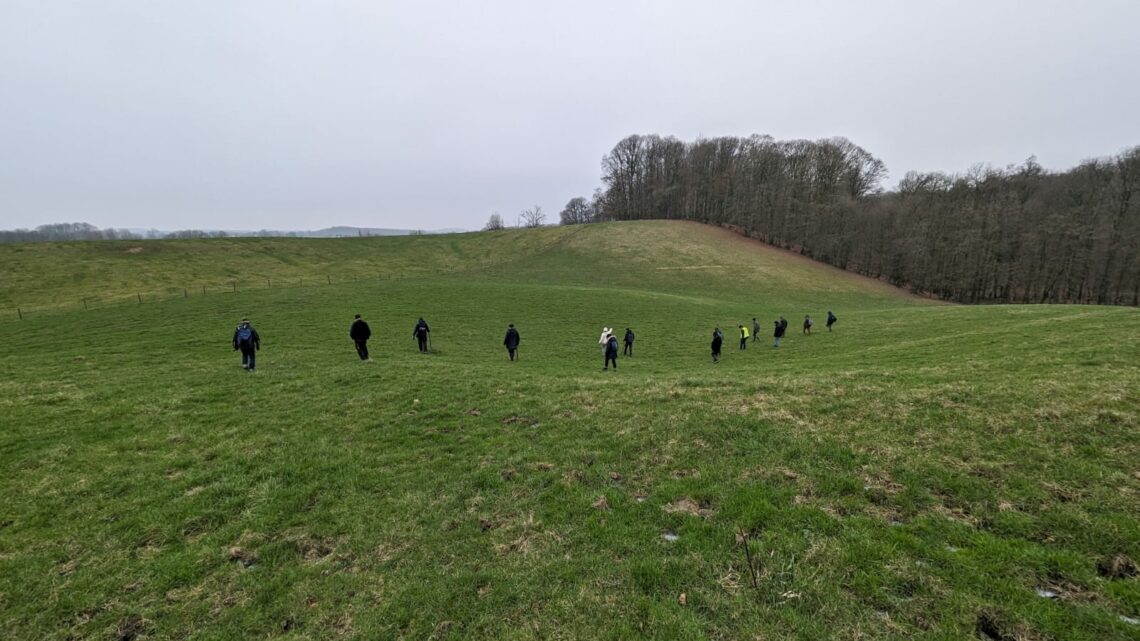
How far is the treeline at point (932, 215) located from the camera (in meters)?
51.2

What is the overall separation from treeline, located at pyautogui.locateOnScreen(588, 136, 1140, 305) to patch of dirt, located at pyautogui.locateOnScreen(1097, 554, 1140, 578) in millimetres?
69765

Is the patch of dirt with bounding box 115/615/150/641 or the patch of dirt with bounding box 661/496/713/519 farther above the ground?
the patch of dirt with bounding box 661/496/713/519

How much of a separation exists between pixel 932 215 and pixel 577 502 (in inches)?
2997

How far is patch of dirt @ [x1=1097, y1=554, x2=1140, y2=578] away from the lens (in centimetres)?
439

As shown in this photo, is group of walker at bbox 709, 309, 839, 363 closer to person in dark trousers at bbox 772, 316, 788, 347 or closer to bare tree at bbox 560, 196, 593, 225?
person in dark trousers at bbox 772, 316, 788, 347

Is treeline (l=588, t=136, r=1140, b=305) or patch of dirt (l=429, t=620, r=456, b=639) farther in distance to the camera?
treeline (l=588, t=136, r=1140, b=305)

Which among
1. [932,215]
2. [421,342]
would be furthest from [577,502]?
[932,215]

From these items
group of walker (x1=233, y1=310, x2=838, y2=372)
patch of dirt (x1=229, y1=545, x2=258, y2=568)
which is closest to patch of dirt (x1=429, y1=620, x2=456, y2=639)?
patch of dirt (x1=229, y1=545, x2=258, y2=568)

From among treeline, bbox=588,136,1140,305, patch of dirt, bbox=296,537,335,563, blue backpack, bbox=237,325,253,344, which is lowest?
patch of dirt, bbox=296,537,335,563

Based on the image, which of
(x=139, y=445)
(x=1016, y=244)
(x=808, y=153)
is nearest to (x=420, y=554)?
(x=139, y=445)

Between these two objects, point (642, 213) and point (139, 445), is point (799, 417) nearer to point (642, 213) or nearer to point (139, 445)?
point (139, 445)

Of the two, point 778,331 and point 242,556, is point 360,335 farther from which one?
point 778,331

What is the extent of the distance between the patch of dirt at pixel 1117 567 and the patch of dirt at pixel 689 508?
3855 millimetres

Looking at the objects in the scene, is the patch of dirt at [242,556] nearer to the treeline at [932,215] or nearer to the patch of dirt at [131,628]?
the patch of dirt at [131,628]
